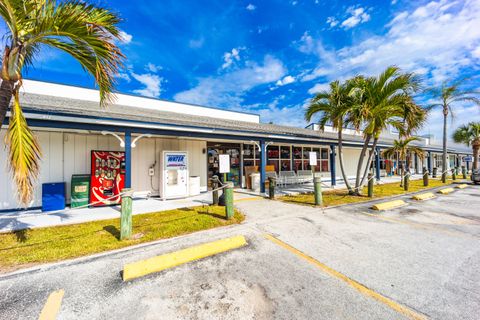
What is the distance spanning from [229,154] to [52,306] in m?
9.90

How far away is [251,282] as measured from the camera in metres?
2.88

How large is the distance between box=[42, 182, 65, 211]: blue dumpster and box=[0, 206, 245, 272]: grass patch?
205 cm

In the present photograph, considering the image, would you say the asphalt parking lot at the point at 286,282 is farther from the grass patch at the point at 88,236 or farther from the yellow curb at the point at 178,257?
the grass patch at the point at 88,236

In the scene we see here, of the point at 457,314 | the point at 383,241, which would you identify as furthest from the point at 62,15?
the point at 383,241

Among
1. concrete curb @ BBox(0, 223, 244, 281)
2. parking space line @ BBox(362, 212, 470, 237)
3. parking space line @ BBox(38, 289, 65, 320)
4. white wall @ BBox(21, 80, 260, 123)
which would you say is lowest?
parking space line @ BBox(362, 212, 470, 237)

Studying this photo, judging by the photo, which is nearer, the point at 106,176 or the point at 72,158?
the point at 72,158

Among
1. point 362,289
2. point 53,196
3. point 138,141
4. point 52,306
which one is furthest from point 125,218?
point 138,141

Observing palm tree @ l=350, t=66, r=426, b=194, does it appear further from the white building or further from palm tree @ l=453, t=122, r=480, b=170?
palm tree @ l=453, t=122, r=480, b=170

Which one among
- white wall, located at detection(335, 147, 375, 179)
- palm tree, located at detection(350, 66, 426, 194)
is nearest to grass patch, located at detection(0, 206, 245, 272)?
palm tree, located at detection(350, 66, 426, 194)

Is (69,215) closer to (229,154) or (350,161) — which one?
(229,154)

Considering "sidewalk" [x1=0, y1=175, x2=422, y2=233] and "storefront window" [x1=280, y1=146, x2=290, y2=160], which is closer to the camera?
"sidewalk" [x1=0, y1=175, x2=422, y2=233]

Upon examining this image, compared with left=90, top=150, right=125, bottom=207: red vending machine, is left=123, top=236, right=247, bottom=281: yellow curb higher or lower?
lower

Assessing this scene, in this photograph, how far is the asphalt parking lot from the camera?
232cm

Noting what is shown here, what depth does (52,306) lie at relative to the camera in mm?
2438
